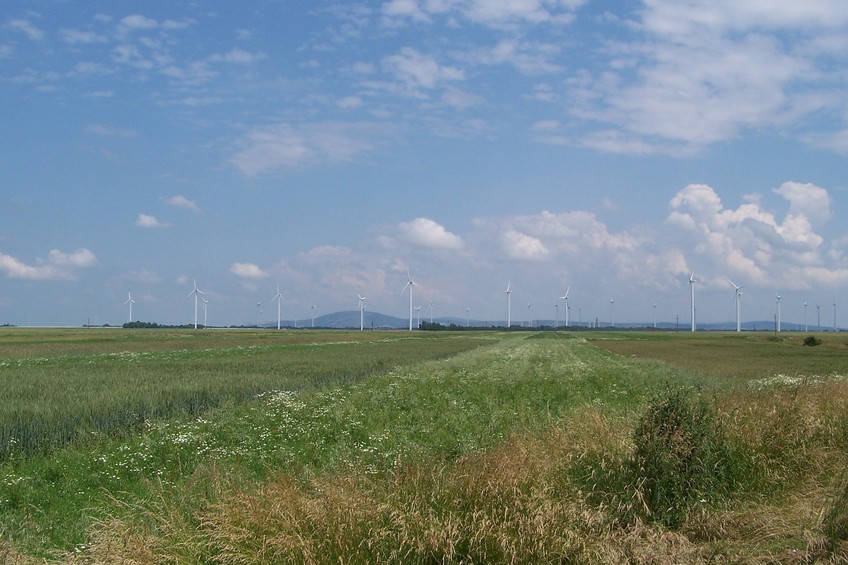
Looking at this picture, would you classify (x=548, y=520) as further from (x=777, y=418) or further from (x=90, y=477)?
(x=90, y=477)

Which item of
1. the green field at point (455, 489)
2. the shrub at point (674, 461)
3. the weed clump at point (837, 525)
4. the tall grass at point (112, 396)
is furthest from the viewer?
the tall grass at point (112, 396)

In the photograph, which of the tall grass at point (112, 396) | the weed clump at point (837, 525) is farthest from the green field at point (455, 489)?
the tall grass at point (112, 396)

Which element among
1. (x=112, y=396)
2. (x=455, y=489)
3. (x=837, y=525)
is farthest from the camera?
(x=112, y=396)

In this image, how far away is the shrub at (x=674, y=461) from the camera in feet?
28.6

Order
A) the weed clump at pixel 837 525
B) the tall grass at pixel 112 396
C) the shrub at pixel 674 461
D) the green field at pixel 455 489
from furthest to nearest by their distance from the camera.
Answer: the tall grass at pixel 112 396
the shrub at pixel 674 461
the green field at pixel 455 489
the weed clump at pixel 837 525

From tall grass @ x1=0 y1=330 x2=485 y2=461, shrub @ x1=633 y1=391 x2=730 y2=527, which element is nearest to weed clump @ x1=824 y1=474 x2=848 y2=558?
shrub @ x1=633 y1=391 x2=730 y2=527

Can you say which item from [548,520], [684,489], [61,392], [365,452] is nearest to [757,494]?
[684,489]

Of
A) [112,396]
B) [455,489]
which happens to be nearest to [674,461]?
[455,489]

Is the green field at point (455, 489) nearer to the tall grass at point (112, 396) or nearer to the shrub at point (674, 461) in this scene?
the shrub at point (674, 461)

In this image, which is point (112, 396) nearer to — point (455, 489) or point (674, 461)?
point (455, 489)

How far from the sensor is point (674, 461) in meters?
8.98

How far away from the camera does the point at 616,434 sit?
10.3m

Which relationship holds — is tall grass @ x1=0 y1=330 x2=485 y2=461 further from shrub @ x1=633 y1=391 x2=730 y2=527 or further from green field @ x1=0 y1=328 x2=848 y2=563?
shrub @ x1=633 y1=391 x2=730 y2=527

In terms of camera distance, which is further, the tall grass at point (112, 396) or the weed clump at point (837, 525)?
the tall grass at point (112, 396)
